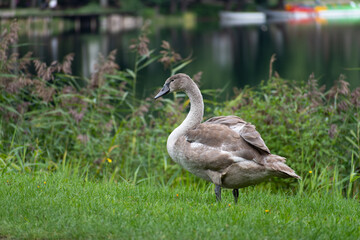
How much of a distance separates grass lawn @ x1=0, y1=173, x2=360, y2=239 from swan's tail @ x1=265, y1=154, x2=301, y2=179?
0.40 meters

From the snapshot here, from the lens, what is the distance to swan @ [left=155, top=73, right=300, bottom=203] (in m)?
5.59

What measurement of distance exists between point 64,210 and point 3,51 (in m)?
4.95

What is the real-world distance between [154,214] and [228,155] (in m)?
1.12

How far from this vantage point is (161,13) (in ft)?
288

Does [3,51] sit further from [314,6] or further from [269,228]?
[314,6]

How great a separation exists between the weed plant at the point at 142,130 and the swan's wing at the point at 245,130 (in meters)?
1.95

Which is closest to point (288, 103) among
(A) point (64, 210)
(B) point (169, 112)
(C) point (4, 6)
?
(B) point (169, 112)

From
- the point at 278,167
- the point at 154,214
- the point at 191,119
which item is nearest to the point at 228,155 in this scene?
the point at 278,167

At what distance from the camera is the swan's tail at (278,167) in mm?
5465

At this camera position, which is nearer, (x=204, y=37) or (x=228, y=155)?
(x=228, y=155)

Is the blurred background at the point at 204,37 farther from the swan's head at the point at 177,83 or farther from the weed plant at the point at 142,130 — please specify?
the swan's head at the point at 177,83

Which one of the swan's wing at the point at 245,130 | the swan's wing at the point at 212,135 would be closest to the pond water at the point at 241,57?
the swan's wing at the point at 245,130

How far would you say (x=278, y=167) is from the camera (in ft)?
18.1

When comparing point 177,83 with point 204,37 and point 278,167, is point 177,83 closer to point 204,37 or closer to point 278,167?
point 278,167
